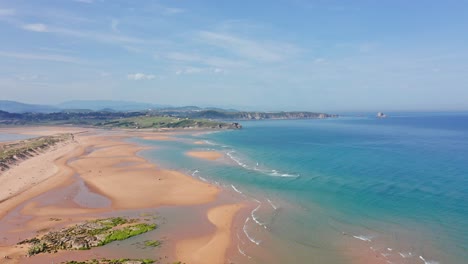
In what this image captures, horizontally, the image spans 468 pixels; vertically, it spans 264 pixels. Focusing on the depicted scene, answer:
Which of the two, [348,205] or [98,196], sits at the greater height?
[348,205]

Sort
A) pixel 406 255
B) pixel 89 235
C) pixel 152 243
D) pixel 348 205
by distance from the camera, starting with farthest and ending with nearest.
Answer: pixel 348 205 < pixel 89 235 < pixel 152 243 < pixel 406 255

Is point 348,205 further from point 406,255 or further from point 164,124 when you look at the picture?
point 164,124

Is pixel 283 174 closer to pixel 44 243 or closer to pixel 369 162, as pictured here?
pixel 369 162

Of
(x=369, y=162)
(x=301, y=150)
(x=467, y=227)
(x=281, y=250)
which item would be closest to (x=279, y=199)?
(x=281, y=250)

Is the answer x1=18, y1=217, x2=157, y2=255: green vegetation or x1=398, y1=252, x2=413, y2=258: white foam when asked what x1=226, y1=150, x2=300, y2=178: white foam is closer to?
x1=18, y1=217, x2=157, y2=255: green vegetation

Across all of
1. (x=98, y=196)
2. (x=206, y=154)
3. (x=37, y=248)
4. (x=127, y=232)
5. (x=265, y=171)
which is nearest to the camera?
(x=37, y=248)

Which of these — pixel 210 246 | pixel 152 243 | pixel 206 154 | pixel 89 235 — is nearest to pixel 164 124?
pixel 206 154

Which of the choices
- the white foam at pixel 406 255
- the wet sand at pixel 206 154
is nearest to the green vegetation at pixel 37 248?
the white foam at pixel 406 255
